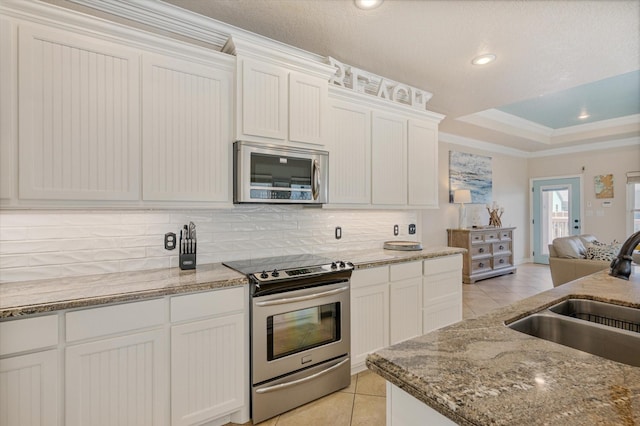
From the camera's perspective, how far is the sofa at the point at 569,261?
400cm

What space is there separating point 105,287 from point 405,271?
2.20m

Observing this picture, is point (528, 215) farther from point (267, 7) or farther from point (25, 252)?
point (25, 252)

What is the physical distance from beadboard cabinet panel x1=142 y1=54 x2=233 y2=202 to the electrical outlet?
365 mm

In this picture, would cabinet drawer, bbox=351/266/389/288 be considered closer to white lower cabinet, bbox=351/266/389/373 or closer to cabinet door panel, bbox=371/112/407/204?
white lower cabinet, bbox=351/266/389/373

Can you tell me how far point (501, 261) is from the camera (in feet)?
20.2

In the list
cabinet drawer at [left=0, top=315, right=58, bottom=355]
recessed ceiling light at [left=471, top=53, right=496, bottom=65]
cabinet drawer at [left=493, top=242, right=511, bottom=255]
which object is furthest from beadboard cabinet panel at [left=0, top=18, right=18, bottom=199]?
cabinet drawer at [left=493, top=242, right=511, bottom=255]

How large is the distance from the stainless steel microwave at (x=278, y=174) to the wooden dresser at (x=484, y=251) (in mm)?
4030

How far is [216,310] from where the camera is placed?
1856 mm

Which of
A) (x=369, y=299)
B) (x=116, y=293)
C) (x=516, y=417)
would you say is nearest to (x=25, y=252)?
(x=116, y=293)

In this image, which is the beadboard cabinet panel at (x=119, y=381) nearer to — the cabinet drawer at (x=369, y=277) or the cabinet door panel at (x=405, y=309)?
the cabinet drawer at (x=369, y=277)

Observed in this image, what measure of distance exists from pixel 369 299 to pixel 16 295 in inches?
85.4

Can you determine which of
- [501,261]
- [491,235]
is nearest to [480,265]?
[491,235]

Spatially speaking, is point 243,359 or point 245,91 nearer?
point 243,359

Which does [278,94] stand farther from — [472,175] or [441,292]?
[472,175]
